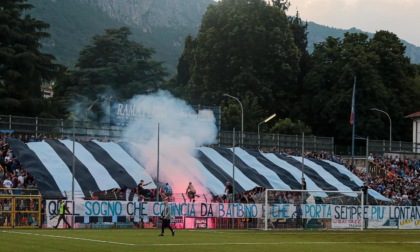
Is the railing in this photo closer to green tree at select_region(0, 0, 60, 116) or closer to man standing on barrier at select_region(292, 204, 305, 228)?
man standing on barrier at select_region(292, 204, 305, 228)

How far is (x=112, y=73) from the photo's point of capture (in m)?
106

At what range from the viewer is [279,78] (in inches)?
4267

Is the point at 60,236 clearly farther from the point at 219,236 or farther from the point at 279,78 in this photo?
the point at 279,78

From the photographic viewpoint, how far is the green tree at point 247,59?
106188 millimetres

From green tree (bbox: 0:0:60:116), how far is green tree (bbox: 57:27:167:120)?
1752 cm

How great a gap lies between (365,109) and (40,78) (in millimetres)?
38923

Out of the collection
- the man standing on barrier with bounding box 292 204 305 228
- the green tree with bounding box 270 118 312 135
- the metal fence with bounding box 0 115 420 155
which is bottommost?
the man standing on barrier with bounding box 292 204 305 228

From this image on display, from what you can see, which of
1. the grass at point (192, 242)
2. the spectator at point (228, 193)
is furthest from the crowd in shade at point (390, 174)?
the grass at point (192, 242)

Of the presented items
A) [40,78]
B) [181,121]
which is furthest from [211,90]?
[181,121]

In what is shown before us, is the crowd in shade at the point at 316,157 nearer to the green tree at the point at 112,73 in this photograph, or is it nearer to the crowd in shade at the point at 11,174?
the crowd in shade at the point at 11,174

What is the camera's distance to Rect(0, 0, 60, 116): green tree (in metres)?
75.8

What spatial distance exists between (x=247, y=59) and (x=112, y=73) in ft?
50.7

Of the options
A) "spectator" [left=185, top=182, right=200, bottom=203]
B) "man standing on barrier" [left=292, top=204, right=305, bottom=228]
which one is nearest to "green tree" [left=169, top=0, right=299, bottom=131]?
"spectator" [left=185, top=182, right=200, bottom=203]

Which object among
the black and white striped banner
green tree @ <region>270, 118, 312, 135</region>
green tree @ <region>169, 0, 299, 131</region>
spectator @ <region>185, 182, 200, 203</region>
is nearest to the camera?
the black and white striped banner
